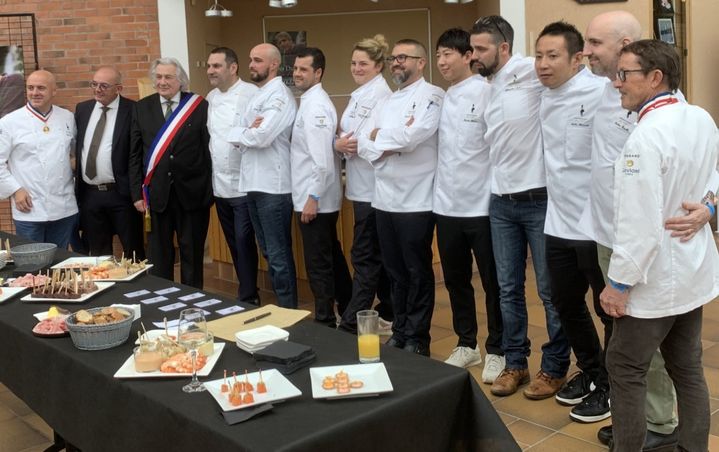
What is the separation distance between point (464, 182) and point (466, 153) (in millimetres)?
136

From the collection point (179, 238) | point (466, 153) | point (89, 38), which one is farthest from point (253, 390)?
point (89, 38)

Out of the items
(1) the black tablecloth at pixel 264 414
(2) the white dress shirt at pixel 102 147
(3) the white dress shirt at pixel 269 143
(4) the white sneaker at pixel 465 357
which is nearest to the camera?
(1) the black tablecloth at pixel 264 414

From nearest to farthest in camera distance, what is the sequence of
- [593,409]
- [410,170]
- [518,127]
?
[593,409], [518,127], [410,170]

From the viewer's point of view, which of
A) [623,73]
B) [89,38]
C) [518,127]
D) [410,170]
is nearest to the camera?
[623,73]

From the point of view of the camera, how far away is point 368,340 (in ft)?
7.29

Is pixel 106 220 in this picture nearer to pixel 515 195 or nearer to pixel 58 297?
pixel 58 297

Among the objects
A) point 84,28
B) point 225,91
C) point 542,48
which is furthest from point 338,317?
point 84,28

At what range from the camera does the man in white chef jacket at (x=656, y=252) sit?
91.6 inches

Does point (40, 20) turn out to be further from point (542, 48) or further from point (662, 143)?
point (662, 143)

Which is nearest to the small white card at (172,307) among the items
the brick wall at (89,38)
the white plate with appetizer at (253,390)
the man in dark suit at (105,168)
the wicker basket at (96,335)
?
the wicker basket at (96,335)

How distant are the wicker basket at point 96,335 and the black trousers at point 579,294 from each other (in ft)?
5.62

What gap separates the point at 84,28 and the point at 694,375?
595 cm

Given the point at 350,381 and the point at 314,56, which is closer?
the point at 350,381

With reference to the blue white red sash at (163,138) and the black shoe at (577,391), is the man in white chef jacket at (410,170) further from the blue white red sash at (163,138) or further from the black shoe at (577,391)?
the blue white red sash at (163,138)
